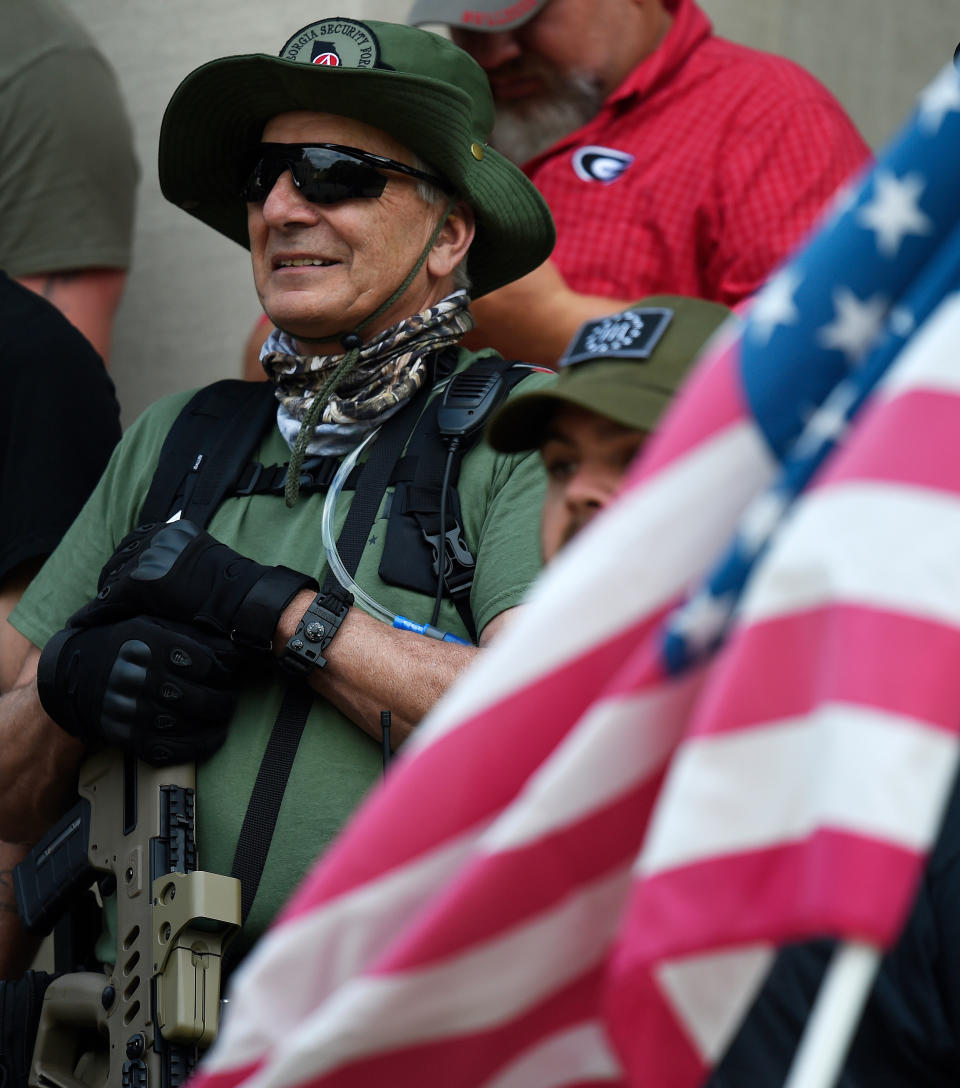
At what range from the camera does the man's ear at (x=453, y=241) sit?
135 inches

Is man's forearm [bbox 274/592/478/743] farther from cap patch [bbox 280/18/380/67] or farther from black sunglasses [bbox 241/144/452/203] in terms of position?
cap patch [bbox 280/18/380/67]

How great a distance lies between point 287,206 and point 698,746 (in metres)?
2.19

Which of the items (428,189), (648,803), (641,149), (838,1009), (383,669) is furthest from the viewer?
(641,149)

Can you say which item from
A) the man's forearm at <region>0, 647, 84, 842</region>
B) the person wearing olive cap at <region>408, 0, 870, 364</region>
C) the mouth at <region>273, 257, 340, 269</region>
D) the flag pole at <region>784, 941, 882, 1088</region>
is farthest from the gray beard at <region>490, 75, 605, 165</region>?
the flag pole at <region>784, 941, 882, 1088</region>

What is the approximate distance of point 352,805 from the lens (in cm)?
283

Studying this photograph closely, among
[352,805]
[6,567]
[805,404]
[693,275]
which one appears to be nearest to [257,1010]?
[805,404]

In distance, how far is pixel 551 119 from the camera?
4105 mm

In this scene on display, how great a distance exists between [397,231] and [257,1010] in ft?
6.77

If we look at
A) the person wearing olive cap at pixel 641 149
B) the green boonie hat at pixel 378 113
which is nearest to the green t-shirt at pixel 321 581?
the green boonie hat at pixel 378 113

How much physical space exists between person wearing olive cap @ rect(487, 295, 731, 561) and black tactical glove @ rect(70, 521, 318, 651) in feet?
2.48

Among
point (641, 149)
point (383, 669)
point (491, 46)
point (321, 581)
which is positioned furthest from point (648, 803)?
point (491, 46)

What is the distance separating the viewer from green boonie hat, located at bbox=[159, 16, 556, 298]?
3.31m

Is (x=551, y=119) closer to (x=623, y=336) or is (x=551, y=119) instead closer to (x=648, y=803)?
(x=623, y=336)

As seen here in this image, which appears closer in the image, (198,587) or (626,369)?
(626,369)
